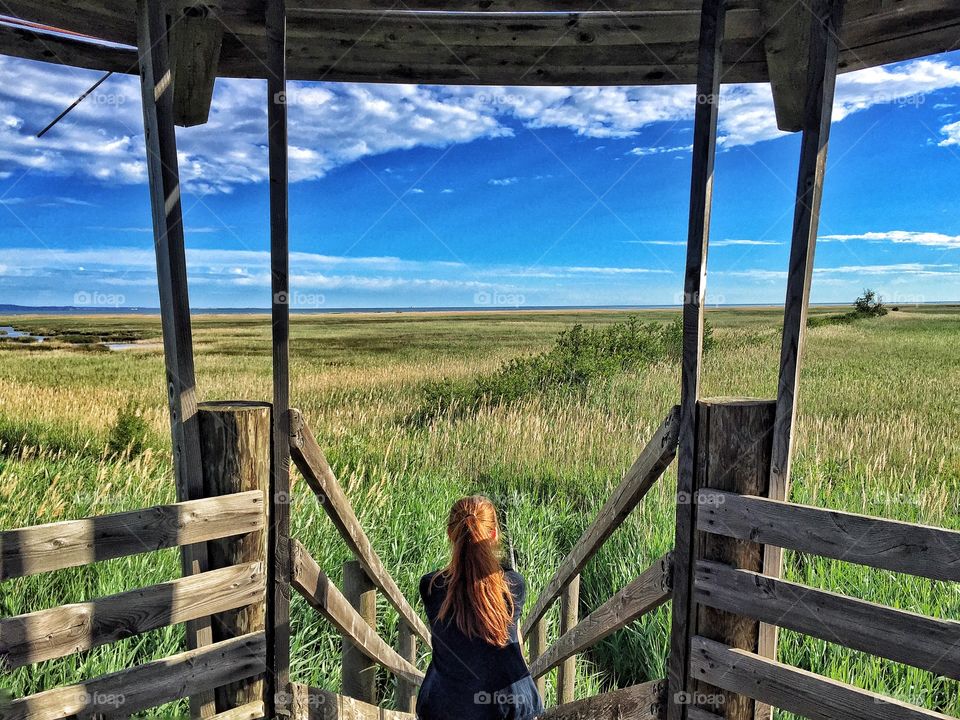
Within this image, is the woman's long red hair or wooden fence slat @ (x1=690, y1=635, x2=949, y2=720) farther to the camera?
the woman's long red hair

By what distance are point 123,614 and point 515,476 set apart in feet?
15.7

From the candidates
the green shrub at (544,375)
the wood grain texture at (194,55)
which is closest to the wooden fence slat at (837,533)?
the wood grain texture at (194,55)

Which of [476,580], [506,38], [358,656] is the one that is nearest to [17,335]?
[358,656]

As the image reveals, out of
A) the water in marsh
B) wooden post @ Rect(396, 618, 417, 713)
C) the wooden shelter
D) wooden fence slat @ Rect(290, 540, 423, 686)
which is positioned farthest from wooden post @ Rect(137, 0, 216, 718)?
the water in marsh

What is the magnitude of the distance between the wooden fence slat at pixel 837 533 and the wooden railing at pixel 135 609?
170 centimetres

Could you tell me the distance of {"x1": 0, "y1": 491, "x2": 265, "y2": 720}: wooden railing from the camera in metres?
1.89

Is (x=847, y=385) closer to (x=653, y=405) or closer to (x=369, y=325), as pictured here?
(x=653, y=405)

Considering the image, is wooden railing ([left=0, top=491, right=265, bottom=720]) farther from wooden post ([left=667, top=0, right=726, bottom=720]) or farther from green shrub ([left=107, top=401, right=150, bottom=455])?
green shrub ([left=107, top=401, right=150, bottom=455])

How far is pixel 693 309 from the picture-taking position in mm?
2354

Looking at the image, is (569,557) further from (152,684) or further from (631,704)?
(152,684)

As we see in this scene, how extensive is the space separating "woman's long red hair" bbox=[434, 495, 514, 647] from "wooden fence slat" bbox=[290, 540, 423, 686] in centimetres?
52

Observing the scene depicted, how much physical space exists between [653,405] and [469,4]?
23.6ft

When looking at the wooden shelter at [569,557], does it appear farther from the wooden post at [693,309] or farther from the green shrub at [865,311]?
the green shrub at [865,311]

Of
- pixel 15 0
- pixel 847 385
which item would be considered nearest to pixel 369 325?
pixel 847 385
